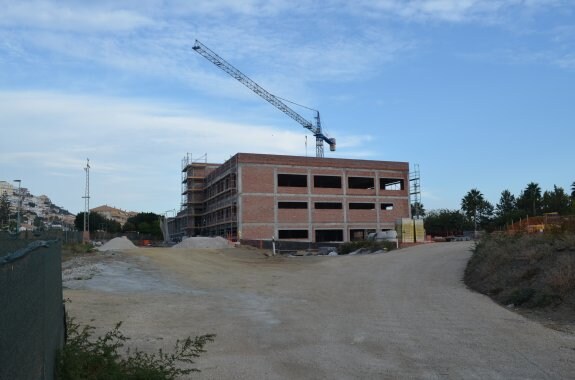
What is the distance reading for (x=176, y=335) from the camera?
10883mm

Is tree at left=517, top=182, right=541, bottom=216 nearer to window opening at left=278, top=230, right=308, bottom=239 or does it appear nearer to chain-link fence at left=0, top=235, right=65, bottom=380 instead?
window opening at left=278, top=230, right=308, bottom=239

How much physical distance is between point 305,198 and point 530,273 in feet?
195

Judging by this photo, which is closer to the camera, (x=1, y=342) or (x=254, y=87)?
(x=1, y=342)

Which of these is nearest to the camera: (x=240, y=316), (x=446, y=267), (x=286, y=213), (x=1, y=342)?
(x=1, y=342)

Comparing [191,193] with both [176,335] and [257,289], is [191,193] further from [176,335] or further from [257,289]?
[176,335]

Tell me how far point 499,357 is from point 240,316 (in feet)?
21.8

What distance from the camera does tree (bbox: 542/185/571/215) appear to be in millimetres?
97881

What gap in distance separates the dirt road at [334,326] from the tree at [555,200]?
85844 millimetres

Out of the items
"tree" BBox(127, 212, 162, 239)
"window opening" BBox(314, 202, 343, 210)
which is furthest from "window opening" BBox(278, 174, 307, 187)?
"tree" BBox(127, 212, 162, 239)

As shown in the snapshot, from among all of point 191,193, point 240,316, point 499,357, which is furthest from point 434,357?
point 191,193

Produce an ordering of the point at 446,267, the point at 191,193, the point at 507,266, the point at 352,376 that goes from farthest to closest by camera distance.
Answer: the point at 191,193, the point at 446,267, the point at 507,266, the point at 352,376

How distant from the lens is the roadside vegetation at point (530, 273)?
13.5 m

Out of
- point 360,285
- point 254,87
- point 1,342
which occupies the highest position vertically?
point 254,87

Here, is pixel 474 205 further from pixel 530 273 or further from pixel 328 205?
pixel 530 273
